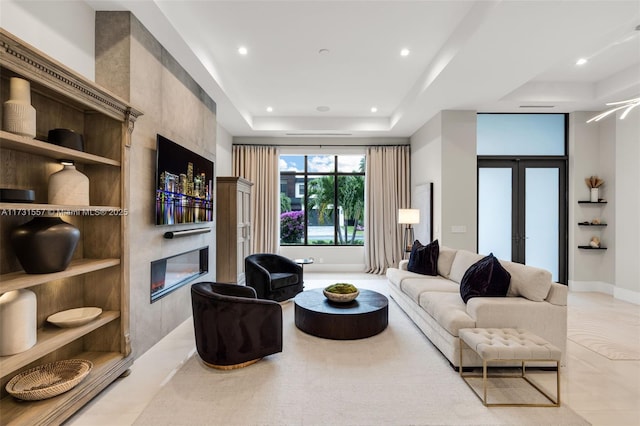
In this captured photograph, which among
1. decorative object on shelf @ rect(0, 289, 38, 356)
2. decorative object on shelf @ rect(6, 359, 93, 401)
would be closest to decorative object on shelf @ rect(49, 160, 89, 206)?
decorative object on shelf @ rect(0, 289, 38, 356)

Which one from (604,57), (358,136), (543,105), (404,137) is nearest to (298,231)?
(358,136)

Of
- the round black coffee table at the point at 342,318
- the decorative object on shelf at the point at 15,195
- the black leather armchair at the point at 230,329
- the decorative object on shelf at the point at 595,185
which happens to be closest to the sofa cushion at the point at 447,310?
the round black coffee table at the point at 342,318

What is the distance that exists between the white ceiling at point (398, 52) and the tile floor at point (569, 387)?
3.00 meters

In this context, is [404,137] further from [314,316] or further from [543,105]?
[314,316]

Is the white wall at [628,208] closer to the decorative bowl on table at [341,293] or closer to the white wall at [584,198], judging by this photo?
the white wall at [584,198]

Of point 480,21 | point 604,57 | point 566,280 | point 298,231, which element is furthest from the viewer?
point 298,231

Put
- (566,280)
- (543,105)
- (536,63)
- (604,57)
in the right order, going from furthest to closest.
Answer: (566,280) < (543,105) < (604,57) < (536,63)

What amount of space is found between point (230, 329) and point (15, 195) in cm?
165

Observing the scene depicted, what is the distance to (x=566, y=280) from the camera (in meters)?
5.62

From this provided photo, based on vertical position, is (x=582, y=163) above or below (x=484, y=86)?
below

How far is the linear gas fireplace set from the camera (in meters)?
3.18

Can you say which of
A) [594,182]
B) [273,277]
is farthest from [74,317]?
[594,182]

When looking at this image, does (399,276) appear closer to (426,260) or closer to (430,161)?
(426,260)

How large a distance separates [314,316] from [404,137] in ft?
16.7
